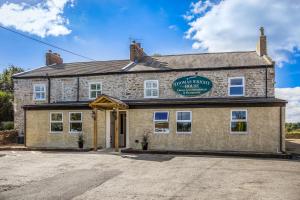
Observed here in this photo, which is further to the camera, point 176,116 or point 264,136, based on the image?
point 176,116

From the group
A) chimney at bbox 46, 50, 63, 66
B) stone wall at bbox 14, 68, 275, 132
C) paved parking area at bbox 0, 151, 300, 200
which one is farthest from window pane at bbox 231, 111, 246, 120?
chimney at bbox 46, 50, 63, 66

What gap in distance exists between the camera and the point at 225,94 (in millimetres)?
21750

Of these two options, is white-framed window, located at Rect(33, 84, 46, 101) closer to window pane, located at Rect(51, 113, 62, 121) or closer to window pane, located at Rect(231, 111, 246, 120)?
window pane, located at Rect(51, 113, 62, 121)

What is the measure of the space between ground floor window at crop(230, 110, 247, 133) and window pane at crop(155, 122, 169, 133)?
4.04m

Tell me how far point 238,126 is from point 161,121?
4.79 m

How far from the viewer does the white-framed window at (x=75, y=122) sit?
22.0 meters

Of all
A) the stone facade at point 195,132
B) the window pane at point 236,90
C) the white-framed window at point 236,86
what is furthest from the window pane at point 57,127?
the window pane at point 236,90

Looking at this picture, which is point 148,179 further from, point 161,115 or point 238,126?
point 238,126

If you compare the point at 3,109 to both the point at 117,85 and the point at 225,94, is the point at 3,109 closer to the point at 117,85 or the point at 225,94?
the point at 117,85

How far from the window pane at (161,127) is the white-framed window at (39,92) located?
414 inches

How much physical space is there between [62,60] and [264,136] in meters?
20.2

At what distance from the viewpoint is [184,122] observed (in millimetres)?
20094

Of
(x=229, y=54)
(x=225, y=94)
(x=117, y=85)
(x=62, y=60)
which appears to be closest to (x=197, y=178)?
(x=225, y=94)

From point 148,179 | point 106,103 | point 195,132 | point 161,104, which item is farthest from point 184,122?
point 148,179
